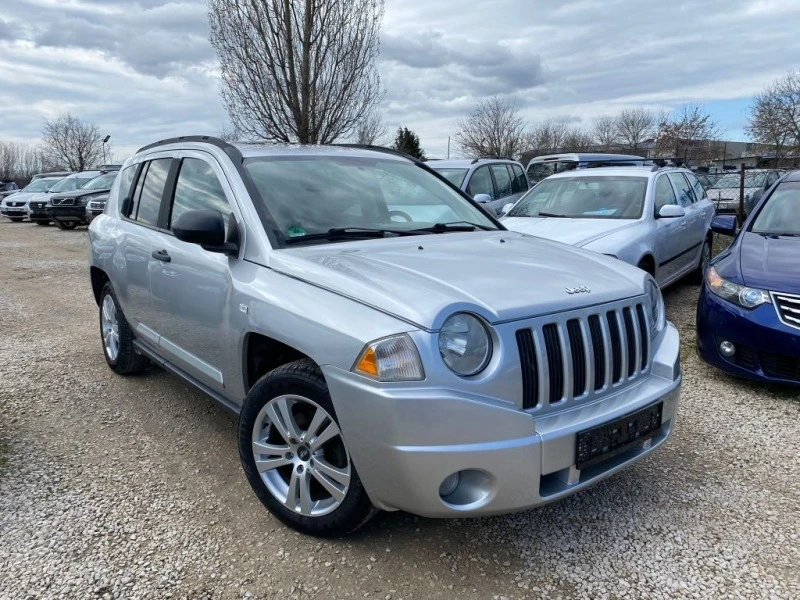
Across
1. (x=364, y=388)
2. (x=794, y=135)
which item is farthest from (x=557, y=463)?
(x=794, y=135)

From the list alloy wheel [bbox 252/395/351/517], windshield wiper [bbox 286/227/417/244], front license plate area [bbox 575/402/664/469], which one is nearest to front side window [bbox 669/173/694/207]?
windshield wiper [bbox 286/227/417/244]

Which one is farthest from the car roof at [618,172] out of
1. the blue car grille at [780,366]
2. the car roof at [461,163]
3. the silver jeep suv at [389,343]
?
the silver jeep suv at [389,343]

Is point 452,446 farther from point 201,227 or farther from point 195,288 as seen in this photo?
point 195,288

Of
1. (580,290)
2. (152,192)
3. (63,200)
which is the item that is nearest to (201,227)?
(152,192)

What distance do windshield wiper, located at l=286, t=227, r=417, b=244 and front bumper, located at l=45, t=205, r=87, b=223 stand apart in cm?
1705

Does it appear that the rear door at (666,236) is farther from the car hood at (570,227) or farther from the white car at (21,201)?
the white car at (21,201)

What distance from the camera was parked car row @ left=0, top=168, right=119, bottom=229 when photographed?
1769cm

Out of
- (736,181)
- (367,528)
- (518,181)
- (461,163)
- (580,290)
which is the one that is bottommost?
(367,528)

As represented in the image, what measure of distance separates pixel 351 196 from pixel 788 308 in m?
2.98

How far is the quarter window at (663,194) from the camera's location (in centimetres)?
686

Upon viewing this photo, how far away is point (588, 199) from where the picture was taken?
6973 millimetres

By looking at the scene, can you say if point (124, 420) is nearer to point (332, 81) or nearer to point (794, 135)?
point (332, 81)

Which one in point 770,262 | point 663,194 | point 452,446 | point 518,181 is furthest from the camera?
point 518,181

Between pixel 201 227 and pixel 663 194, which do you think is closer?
pixel 201 227
